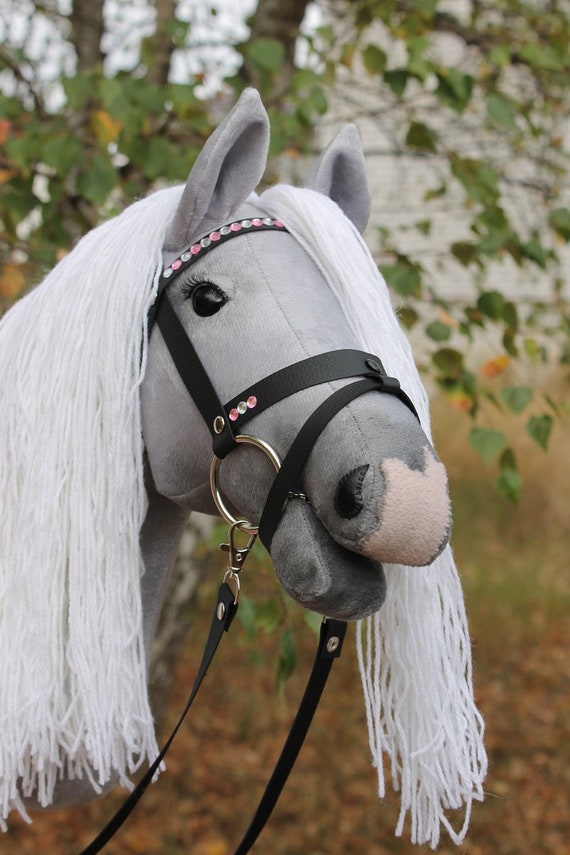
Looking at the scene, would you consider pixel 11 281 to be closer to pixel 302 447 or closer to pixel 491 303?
pixel 491 303

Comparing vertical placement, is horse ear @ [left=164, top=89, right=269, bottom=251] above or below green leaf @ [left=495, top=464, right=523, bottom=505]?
above

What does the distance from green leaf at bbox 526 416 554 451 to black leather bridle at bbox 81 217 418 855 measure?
1.16 metres

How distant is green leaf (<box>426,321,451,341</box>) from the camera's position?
217 centimetres

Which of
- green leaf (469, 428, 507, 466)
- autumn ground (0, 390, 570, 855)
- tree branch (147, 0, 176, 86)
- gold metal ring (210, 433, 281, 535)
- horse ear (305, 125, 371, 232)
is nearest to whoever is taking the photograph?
gold metal ring (210, 433, 281, 535)

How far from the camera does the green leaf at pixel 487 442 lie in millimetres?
1987

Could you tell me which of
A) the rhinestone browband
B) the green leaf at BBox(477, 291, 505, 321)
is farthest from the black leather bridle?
the green leaf at BBox(477, 291, 505, 321)

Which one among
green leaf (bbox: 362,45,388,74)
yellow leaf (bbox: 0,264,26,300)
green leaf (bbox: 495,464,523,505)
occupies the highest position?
green leaf (bbox: 362,45,388,74)

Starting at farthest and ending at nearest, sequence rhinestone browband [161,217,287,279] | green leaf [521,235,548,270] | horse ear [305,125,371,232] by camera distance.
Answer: green leaf [521,235,548,270] → horse ear [305,125,371,232] → rhinestone browband [161,217,287,279]

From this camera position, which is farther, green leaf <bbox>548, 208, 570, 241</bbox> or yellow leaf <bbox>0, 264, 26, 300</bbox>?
yellow leaf <bbox>0, 264, 26, 300</bbox>

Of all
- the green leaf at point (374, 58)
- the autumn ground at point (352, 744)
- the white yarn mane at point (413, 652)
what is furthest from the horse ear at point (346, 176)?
→ the autumn ground at point (352, 744)

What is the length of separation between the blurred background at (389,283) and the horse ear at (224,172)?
0.76m

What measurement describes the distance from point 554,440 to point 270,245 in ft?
19.1

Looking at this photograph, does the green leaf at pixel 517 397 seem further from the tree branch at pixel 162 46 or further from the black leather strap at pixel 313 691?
the tree branch at pixel 162 46

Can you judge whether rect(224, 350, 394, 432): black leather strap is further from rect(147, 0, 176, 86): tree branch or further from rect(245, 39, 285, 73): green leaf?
rect(147, 0, 176, 86): tree branch
